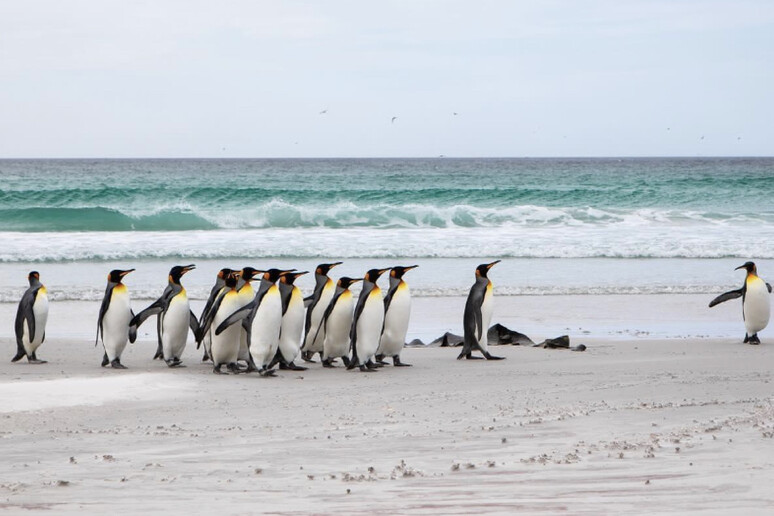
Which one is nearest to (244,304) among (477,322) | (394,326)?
(394,326)

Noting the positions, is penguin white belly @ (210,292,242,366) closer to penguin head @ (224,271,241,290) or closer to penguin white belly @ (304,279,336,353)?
penguin head @ (224,271,241,290)

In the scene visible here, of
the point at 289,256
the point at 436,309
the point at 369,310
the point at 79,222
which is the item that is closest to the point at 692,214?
the point at 289,256

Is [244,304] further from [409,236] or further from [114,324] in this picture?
[409,236]

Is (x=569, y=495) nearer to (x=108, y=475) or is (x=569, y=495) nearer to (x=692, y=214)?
(x=108, y=475)

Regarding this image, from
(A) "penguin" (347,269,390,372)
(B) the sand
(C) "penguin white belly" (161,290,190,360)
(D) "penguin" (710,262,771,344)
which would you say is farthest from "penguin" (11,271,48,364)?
(D) "penguin" (710,262,771,344)

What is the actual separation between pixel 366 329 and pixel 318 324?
68cm

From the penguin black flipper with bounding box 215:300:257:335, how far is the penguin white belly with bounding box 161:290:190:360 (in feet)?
2.02

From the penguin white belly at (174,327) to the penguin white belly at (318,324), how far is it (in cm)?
103

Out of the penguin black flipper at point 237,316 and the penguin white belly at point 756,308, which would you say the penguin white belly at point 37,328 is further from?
the penguin white belly at point 756,308

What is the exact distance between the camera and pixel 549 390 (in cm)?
652

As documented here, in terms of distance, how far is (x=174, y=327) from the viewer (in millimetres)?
8227

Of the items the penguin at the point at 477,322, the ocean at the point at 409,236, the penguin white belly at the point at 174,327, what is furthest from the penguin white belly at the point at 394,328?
the ocean at the point at 409,236

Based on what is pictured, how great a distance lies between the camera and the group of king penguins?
25.6ft

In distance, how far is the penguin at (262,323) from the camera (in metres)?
7.69
